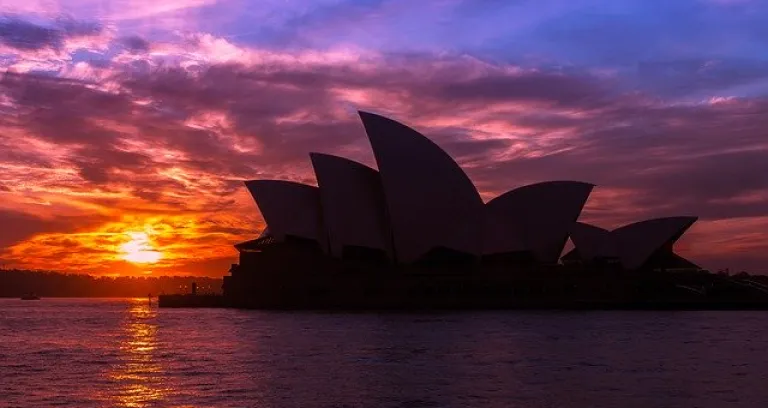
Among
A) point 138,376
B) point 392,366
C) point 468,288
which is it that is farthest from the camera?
point 468,288

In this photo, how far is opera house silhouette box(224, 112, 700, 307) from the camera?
60344mm

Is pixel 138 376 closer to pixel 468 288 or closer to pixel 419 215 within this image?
pixel 419 215

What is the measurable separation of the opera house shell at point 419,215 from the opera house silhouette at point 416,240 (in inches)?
3.0

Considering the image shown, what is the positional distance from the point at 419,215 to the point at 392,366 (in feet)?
116

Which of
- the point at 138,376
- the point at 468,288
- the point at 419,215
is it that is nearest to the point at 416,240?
the point at 419,215

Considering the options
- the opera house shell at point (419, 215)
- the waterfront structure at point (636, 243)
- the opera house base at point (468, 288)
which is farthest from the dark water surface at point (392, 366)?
the waterfront structure at point (636, 243)

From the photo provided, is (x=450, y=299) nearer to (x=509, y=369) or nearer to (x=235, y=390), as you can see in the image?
(x=509, y=369)

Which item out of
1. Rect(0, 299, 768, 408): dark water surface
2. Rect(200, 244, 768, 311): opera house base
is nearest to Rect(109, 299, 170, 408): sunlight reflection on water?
Rect(0, 299, 768, 408): dark water surface

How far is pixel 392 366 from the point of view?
25828 mm

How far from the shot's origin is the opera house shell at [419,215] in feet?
196

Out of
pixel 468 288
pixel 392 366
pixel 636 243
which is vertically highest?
pixel 636 243

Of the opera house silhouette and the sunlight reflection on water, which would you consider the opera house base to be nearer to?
the opera house silhouette

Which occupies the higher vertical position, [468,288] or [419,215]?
[419,215]

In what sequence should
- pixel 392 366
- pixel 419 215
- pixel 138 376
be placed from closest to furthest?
pixel 138 376 → pixel 392 366 → pixel 419 215
